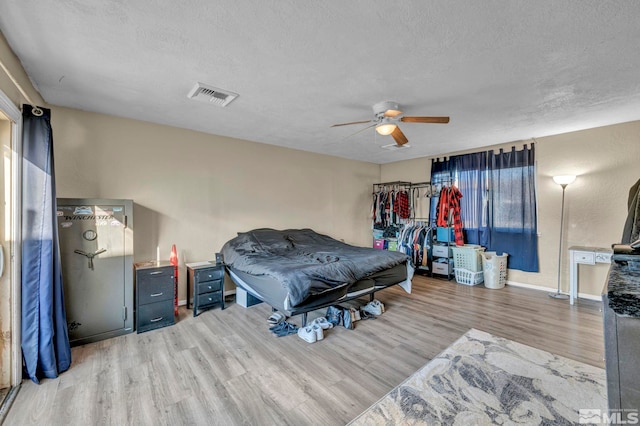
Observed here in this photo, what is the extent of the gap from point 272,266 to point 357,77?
6.94 feet

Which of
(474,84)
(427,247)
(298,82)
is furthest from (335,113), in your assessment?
(427,247)

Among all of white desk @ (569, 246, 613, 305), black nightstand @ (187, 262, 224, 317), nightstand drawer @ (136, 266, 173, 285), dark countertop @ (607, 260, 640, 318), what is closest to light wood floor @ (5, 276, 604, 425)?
black nightstand @ (187, 262, 224, 317)

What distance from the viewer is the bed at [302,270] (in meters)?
2.71

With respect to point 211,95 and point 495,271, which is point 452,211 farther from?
point 211,95

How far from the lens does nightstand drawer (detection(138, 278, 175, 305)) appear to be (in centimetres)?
306

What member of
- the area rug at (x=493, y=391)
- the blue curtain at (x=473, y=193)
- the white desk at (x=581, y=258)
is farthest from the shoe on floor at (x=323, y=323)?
→ the blue curtain at (x=473, y=193)

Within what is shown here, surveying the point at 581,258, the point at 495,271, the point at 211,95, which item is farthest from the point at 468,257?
the point at 211,95

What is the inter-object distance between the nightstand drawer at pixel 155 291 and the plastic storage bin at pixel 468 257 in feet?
15.4

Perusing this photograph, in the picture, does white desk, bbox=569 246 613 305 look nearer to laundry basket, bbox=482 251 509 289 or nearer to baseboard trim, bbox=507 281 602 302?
baseboard trim, bbox=507 281 602 302

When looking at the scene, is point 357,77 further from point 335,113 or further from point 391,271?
point 391,271

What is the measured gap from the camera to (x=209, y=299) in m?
3.60

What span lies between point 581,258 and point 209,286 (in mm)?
5095

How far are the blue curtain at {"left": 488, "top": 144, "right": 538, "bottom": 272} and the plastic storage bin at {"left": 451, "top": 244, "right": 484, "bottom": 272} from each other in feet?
1.24

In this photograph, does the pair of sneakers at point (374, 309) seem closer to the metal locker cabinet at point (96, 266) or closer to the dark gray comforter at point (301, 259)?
the dark gray comforter at point (301, 259)
